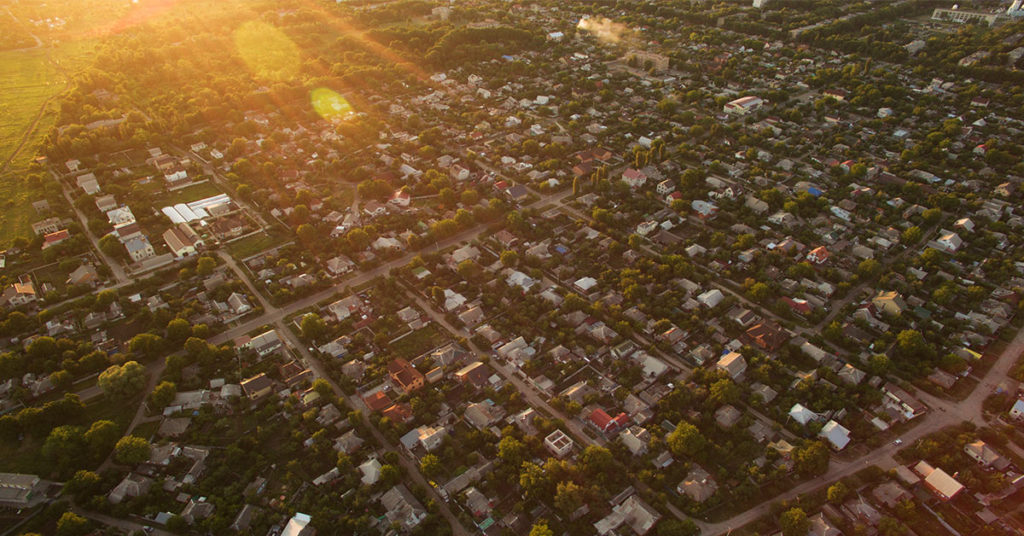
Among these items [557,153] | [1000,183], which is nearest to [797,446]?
[557,153]

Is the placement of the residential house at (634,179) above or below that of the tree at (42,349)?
above

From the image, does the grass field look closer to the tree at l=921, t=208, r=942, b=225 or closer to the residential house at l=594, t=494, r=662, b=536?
the residential house at l=594, t=494, r=662, b=536

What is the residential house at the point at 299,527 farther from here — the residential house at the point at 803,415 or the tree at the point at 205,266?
the residential house at the point at 803,415

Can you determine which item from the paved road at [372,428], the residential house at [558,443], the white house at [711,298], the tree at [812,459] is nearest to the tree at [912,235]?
the white house at [711,298]

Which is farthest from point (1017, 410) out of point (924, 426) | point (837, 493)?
point (837, 493)

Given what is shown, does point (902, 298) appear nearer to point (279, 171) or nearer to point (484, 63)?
point (279, 171)

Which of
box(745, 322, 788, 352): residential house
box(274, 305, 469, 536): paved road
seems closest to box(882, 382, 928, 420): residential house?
box(745, 322, 788, 352): residential house
